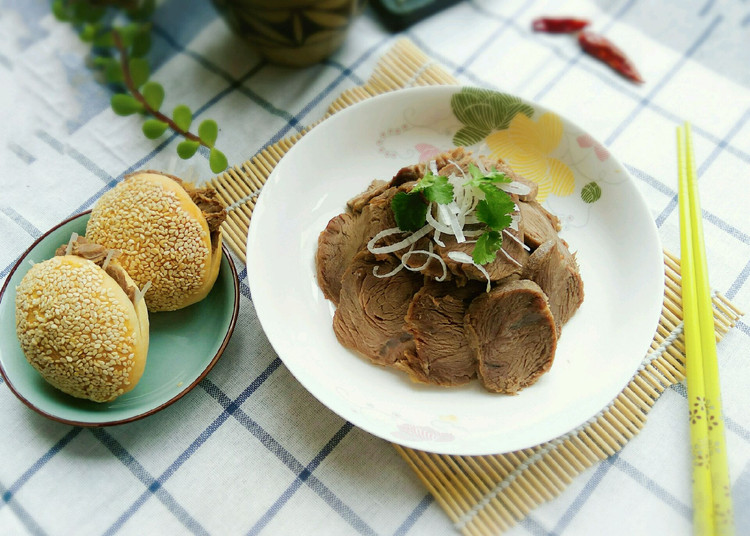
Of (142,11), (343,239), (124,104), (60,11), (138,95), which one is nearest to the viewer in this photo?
(343,239)

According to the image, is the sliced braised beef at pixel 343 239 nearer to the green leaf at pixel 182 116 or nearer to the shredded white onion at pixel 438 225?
the shredded white onion at pixel 438 225

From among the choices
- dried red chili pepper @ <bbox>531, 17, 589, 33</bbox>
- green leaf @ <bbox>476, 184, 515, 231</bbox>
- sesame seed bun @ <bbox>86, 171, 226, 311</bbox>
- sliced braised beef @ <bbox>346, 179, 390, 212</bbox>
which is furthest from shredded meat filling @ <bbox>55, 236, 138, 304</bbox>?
dried red chili pepper @ <bbox>531, 17, 589, 33</bbox>

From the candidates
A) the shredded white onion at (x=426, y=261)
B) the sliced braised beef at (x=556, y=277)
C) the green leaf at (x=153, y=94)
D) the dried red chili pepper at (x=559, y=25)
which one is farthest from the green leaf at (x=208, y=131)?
the dried red chili pepper at (x=559, y=25)

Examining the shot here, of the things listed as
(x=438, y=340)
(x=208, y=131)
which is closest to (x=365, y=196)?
(x=438, y=340)

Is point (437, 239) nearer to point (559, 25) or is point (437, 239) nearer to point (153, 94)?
point (153, 94)

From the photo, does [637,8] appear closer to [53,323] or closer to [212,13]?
[212,13]

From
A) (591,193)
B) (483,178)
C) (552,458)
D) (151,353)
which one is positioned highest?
(483,178)
